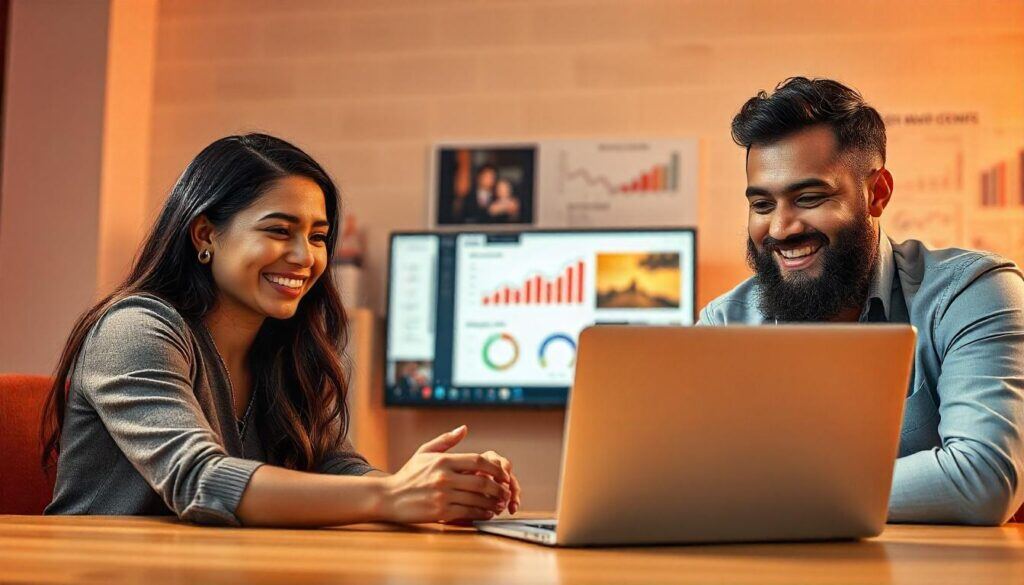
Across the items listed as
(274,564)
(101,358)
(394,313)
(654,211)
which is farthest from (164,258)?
(654,211)

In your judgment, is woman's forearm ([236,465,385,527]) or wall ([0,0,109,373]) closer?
woman's forearm ([236,465,385,527])

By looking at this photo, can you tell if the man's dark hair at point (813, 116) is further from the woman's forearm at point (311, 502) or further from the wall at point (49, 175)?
the wall at point (49, 175)

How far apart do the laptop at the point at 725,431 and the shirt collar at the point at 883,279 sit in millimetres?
811

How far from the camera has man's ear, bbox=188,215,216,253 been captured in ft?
6.30

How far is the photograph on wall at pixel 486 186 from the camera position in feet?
13.4

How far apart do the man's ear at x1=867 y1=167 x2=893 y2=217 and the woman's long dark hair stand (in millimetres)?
938

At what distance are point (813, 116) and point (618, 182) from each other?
6.62 ft

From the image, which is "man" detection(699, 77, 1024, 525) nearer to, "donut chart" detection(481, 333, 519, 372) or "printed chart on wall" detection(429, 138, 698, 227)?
"donut chart" detection(481, 333, 519, 372)

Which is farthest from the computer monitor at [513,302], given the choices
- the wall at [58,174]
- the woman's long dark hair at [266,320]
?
the woman's long dark hair at [266,320]

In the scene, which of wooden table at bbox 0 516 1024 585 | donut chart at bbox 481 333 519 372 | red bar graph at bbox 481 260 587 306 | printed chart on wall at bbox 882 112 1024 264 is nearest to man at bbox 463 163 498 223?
red bar graph at bbox 481 260 587 306

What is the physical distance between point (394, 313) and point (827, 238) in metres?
2.15

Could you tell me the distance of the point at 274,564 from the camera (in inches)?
39.4

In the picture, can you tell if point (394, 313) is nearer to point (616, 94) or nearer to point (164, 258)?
point (616, 94)

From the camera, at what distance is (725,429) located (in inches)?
45.3
